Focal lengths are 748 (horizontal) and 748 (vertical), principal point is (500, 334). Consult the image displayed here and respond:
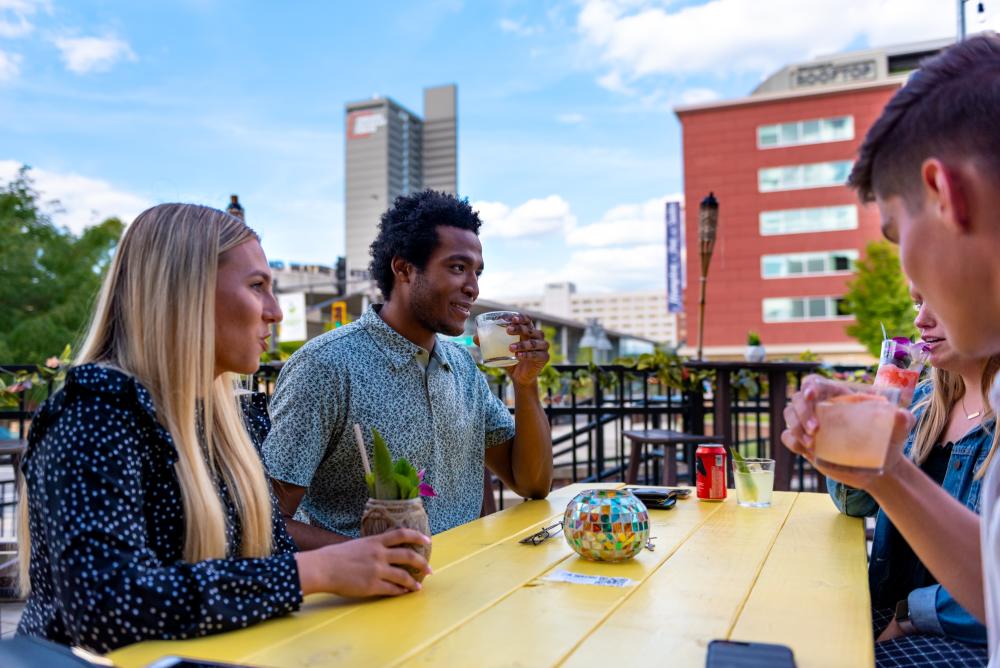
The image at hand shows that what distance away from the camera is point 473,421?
255cm

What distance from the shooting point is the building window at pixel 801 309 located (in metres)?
33.7

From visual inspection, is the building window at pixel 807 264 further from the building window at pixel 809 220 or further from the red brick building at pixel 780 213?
the building window at pixel 809 220

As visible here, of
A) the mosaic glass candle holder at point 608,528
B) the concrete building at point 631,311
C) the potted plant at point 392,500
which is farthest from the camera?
the concrete building at point 631,311

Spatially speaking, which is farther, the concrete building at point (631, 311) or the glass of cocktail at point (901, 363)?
the concrete building at point (631, 311)

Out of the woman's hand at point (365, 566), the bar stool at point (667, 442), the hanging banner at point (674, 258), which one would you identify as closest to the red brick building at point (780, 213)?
the hanging banner at point (674, 258)

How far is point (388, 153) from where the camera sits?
111062 millimetres

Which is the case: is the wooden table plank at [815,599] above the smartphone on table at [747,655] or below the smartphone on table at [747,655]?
below

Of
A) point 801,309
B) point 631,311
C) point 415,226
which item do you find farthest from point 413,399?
point 631,311

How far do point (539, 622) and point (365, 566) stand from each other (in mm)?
308

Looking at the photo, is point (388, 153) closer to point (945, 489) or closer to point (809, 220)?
point (809, 220)

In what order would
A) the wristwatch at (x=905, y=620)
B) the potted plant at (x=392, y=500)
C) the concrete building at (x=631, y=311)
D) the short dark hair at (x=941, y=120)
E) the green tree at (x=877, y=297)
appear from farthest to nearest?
the concrete building at (x=631, y=311), the green tree at (x=877, y=297), the wristwatch at (x=905, y=620), the potted plant at (x=392, y=500), the short dark hair at (x=941, y=120)

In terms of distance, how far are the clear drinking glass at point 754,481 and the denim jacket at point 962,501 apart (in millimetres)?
176

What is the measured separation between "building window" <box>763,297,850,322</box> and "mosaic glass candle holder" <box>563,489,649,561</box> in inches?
1376

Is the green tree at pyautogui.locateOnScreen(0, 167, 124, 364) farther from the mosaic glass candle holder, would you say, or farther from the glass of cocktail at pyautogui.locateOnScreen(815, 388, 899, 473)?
the glass of cocktail at pyautogui.locateOnScreen(815, 388, 899, 473)
